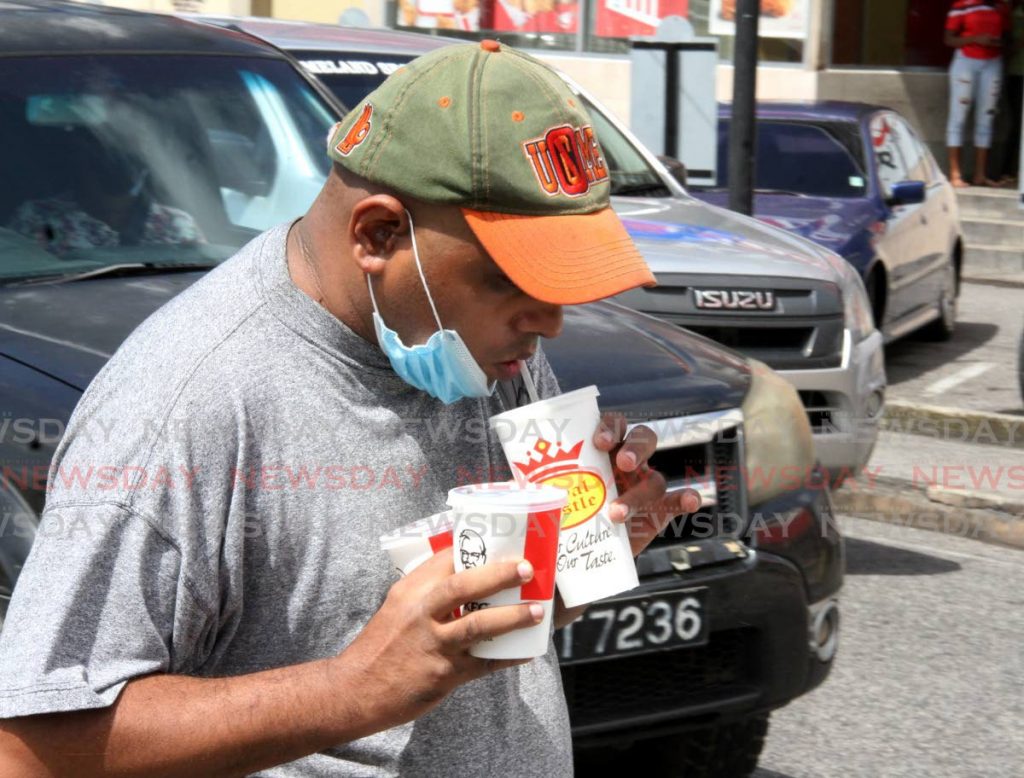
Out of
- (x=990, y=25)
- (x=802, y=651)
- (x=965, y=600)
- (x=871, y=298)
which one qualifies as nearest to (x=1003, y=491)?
(x=965, y=600)

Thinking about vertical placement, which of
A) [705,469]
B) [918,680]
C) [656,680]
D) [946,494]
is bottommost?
[946,494]

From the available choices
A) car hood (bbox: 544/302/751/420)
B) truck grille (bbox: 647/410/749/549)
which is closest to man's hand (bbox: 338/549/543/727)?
car hood (bbox: 544/302/751/420)

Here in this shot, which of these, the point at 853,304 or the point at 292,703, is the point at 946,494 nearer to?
the point at 853,304

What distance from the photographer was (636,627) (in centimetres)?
344

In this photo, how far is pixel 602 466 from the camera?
1951 mm

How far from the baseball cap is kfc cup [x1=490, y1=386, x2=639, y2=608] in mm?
209

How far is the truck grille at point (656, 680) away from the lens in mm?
3428

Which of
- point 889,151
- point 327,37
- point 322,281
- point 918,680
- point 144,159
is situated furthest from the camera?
point 889,151

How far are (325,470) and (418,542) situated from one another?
13 centimetres

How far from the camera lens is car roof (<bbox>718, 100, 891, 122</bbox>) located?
33.5 ft

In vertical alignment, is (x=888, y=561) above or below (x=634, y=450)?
below

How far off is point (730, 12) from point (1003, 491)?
29.4 feet

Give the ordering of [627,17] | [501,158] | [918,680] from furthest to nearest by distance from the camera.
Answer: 1. [627,17]
2. [918,680]
3. [501,158]

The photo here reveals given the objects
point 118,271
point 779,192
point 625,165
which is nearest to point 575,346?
point 118,271
